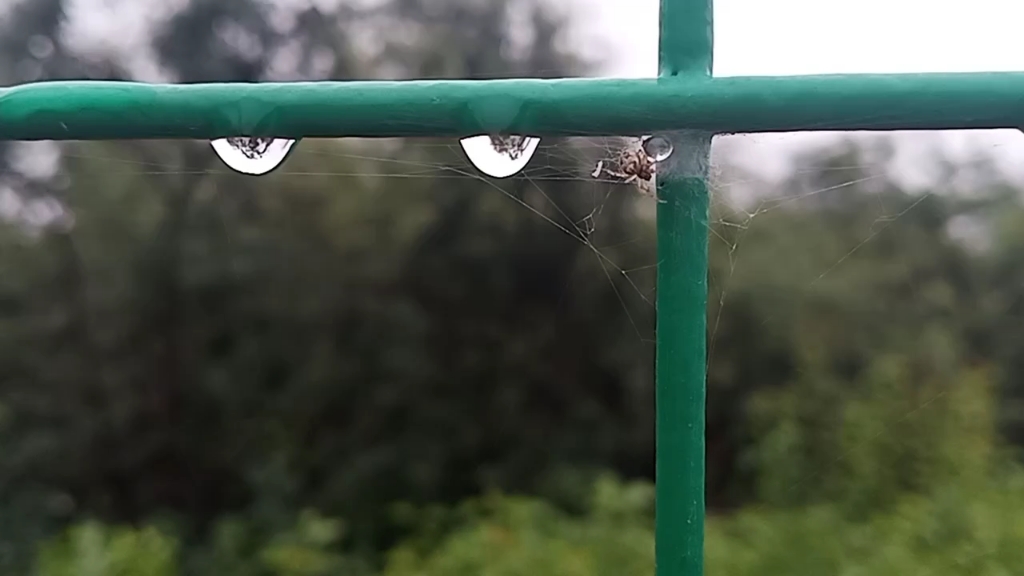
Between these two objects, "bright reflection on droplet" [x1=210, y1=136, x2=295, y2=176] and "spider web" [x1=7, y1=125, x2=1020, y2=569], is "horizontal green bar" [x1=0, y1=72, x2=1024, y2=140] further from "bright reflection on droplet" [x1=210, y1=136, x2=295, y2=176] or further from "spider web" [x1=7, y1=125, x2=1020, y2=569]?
"spider web" [x1=7, y1=125, x2=1020, y2=569]

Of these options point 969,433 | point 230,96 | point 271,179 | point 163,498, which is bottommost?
point 230,96

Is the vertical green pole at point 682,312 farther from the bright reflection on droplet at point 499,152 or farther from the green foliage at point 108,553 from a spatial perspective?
the green foliage at point 108,553

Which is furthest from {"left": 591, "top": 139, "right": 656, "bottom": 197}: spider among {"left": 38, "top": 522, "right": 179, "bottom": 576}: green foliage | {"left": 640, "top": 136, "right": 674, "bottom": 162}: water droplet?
{"left": 38, "top": 522, "right": 179, "bottom": 576}: green foliage

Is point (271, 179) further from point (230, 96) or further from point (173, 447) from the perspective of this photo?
point (230, 96)

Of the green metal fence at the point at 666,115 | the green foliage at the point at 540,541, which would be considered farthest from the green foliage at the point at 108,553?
the green metal fence at the point at 666,115

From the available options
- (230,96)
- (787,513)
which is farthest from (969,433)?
(230,96)

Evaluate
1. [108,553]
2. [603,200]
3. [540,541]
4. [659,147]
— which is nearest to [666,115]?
[659,147]
